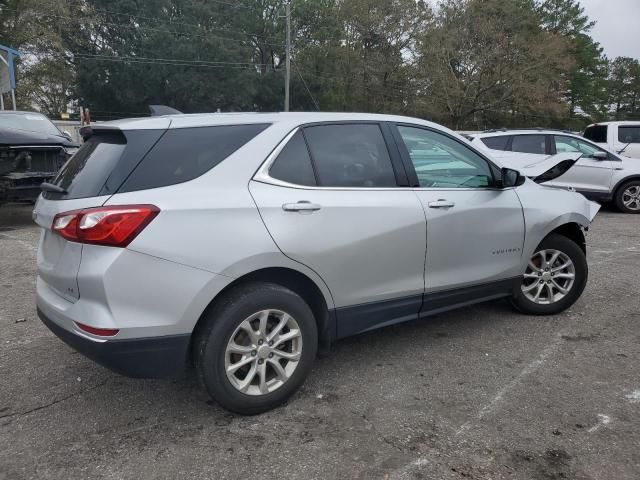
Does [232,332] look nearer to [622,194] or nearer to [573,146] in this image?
[573,146]

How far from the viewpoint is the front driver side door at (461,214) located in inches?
146

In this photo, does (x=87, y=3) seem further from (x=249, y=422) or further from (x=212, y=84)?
(x=249, y=422)

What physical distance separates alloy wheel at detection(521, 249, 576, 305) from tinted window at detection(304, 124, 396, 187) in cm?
174

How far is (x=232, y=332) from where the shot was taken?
2.85 metres

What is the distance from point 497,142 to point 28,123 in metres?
8.86

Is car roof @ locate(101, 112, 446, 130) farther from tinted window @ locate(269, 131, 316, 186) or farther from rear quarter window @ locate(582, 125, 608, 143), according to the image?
rear quarter window @ locate(582, 125, 608, 143)

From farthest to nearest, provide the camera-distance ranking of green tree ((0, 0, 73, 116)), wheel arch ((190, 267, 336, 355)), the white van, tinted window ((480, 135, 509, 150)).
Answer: green tree ((0, 0, 73, 116)) → the white van → tinted window ((480, 135, 509, 150)) → wheel arch ((190, 267, 336, 355))

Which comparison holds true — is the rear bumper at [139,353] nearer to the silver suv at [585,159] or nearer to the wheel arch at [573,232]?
the wheel arch at [573,232]

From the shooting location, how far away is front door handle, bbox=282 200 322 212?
301 cm

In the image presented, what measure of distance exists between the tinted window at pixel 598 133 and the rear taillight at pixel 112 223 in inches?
499

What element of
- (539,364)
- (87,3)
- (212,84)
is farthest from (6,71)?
(87,3)

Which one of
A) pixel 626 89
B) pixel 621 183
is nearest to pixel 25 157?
pixel 621 183

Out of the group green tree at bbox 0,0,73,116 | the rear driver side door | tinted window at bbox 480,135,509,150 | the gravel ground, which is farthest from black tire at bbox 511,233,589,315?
green tree at bbox 0,0,73,116

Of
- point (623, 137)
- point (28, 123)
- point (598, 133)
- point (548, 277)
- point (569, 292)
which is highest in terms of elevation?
point (28, 123)
